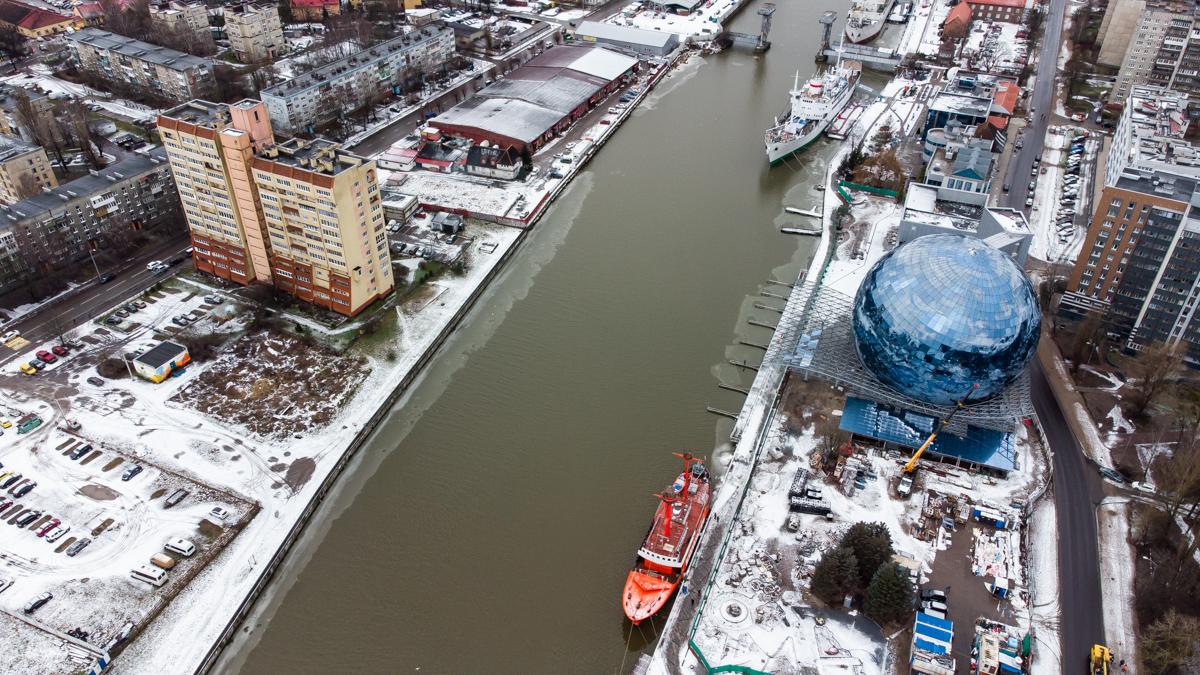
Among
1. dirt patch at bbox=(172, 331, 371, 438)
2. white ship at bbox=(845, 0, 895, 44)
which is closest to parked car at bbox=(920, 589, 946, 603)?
dirt patch at bbox=(172, 331, 371, 438)

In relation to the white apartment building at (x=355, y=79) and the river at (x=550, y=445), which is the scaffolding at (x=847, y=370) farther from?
the white apartment building at (x=355, y=79)

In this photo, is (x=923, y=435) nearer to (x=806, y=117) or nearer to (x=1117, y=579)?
(x=1117, y=579)

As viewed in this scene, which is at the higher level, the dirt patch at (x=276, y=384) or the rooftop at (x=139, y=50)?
the rooftop at (x=139, y=50)

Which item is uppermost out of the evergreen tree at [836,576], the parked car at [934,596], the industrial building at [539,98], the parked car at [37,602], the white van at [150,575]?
the industrial building at [539,98]

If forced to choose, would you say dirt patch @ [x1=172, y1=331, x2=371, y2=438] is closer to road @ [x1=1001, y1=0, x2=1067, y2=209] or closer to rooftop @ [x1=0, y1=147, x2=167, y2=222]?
rooftop @ [x1=0, y1=147, x2=167, y2=222]

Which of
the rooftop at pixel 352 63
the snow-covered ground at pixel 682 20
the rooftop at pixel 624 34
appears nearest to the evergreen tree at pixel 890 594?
the rooftop at pixel 352 63
